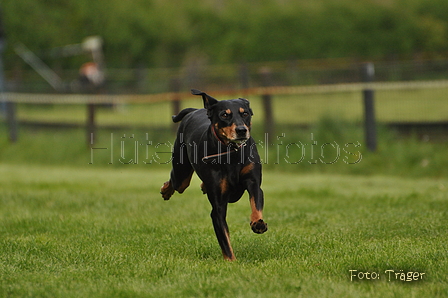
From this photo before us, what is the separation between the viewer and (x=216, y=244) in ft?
19.8

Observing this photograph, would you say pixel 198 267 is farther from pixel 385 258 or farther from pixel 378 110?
pixel 378 110

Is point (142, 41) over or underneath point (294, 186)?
over

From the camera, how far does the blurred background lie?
44.6 feet

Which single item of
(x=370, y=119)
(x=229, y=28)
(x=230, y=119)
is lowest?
(x=230, y=119)

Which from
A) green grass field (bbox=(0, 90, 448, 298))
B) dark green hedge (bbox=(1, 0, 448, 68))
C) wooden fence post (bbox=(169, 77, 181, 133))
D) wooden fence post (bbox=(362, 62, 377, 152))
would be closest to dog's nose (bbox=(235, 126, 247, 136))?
green grass field (bbox=(0, 90, 448, 298))

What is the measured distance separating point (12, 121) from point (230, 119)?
1458cm

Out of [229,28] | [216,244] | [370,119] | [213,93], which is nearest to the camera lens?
[216,244]

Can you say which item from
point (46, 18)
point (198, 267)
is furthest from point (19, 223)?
point (46, 18)

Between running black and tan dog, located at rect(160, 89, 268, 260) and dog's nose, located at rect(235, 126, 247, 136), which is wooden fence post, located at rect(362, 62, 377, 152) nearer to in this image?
running black and tan dog, located at rect(160, 89, 268, 260)

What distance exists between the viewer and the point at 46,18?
1172 inches

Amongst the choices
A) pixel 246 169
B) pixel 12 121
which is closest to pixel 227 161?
pixel 246 169

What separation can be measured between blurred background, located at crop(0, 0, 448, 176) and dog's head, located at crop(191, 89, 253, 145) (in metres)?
7.71

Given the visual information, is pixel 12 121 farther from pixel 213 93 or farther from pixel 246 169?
pixel 246 169

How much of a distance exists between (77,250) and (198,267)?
49.1 inches
